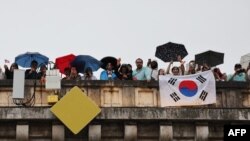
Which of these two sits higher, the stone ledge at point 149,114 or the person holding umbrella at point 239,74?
the person holding umbrella at point 239,74

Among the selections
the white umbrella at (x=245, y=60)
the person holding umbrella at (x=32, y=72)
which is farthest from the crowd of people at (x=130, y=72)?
the white umbrella at (x=245, y=60)

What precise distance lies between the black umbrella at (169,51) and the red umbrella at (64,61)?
3.27 m

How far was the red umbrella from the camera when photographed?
43.0 metres

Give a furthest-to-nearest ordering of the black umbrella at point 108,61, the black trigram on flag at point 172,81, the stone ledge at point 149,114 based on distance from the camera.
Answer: the black umbrella at point 108,61
the black trigram on flag at point 172,81
the stone ledge at point 149,114

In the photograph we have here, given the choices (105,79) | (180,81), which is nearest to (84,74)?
(105,79)

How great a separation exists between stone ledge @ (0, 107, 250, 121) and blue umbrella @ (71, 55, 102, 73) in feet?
9.19

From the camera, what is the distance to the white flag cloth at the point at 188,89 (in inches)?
1599

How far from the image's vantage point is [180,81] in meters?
40.8

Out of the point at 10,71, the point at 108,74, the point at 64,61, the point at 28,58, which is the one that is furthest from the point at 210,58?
the point at 10,71

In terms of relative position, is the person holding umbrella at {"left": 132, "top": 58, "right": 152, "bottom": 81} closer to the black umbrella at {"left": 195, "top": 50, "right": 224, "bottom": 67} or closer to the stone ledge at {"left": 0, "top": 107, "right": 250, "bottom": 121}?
the stone ledge at {"left": 0, "top": 107, "right": 250, "bottom": 121}

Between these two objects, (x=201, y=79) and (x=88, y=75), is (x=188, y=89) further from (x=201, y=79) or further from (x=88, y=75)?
(x=88, y=75)

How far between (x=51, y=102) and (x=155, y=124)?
12.3 ft

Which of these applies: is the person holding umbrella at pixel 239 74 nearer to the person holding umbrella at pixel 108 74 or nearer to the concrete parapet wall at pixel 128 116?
the concrete parapet wall at pixel 128 116

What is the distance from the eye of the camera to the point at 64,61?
4322cm
